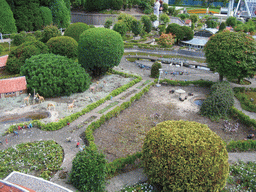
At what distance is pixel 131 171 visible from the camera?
675 inches

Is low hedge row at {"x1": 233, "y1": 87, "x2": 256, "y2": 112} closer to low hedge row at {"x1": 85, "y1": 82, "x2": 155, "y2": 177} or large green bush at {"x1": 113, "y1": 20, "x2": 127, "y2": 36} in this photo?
low hedge row at {"x1": 85, "y1": 82, "x2": 155, "y2": 177}

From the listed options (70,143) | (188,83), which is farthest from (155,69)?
(70,143)

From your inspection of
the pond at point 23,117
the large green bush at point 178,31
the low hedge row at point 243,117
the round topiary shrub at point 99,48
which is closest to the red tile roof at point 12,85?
the pond at point 23,117

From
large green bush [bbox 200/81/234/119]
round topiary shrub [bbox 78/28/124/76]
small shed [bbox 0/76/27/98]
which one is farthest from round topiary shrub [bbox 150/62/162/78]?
small shed [bbox 0/76/27/98]

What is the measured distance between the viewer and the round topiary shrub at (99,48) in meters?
31.3

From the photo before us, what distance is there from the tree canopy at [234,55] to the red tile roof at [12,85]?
25.9m

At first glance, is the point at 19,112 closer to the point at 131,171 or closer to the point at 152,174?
the point at 131,171

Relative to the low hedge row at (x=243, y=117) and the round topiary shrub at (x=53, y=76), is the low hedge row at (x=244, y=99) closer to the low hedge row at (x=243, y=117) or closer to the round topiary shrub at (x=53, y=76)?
the low hedge row at (x=243, y=117)

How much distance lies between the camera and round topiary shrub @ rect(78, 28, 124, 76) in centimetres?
3128

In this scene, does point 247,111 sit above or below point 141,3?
below

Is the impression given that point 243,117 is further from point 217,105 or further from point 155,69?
point 155,69

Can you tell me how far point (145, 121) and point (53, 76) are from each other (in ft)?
41.6

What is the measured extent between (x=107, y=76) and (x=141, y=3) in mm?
57933

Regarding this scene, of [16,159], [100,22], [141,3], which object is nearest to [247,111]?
[16,159]
